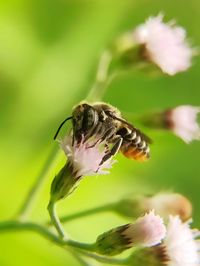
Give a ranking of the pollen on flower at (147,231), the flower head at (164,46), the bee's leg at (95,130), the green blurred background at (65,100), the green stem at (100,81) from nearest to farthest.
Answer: the pollen on flower at (147,231) → the bee's leg at (95,130) → the green stem at (100,81) → the flower head at (164,46) → the green blurred background at (65,100)

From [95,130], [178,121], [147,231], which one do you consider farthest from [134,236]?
[178,121]

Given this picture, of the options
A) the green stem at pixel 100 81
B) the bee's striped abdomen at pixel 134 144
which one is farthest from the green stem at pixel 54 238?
the green stem at pixel 100 81

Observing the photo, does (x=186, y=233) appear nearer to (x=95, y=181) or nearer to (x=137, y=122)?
(x=137, y=122)

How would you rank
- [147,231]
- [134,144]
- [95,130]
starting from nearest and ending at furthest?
[147,231] < [95,130] < [134,144]

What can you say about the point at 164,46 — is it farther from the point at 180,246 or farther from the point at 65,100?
the point at 65,100

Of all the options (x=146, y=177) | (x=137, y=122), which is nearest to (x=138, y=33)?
(x=137, y=122)

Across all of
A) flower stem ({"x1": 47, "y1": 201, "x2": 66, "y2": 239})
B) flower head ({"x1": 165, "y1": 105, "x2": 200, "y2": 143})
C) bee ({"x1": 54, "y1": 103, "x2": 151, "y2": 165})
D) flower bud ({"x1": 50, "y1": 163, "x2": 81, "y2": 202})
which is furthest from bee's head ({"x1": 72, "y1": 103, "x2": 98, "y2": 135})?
flower head ({"x1": 165, "y1": 105, "x2": 200, "y2": 143})

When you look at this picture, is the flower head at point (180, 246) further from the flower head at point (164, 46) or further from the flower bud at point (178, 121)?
the flower head at point (164, 46)
